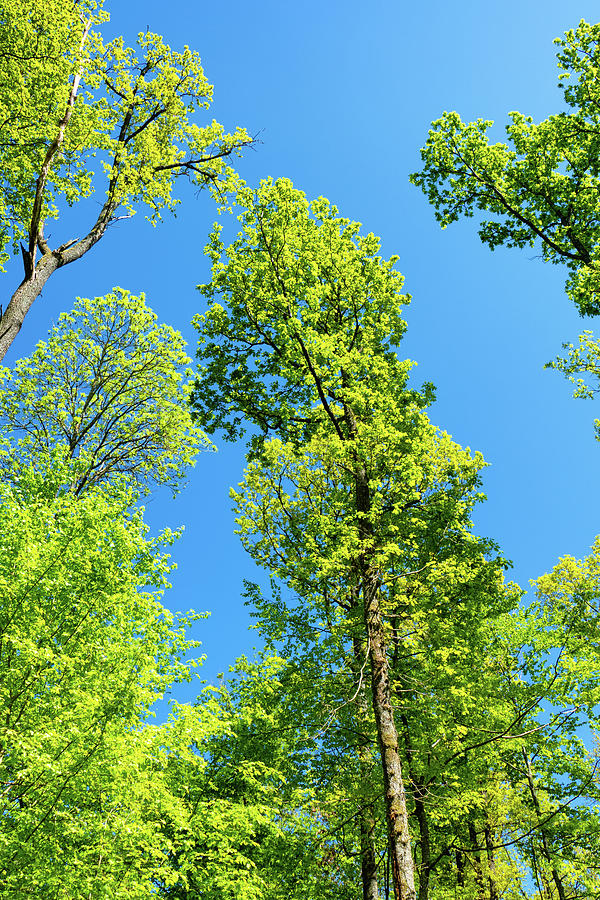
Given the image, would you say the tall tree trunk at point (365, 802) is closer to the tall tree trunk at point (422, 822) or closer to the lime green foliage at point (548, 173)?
the tall tree trunk at point (422, 822)

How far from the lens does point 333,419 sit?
11.6 m

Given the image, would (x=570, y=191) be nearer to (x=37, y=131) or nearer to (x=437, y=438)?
(x=437, y=438)

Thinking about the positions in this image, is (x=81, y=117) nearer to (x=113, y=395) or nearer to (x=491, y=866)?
(x=113, y=395)

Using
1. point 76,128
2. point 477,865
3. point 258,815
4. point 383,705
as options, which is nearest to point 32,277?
point 76,128

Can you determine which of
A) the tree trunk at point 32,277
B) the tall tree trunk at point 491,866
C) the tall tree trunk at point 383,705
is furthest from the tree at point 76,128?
the tall tree trunk at point 491,866

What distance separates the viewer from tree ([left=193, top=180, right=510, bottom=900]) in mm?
10766

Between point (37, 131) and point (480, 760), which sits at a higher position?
point (37, 131)

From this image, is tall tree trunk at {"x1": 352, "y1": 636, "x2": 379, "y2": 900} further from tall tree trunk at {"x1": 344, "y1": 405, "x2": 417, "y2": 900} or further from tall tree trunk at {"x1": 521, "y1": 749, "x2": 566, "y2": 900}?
tall tree trunk at {"x1": 521, "y1": 749, "x2": 566, "y2": 900}

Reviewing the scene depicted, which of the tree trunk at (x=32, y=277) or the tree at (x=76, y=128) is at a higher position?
the tree at (x=76, y=128)

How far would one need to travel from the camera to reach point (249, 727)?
55.8ft

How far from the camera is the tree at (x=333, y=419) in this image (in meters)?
10.8

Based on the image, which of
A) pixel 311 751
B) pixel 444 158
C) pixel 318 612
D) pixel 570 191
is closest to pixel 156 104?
pixel 444 158

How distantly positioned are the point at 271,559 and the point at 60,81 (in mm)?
11394

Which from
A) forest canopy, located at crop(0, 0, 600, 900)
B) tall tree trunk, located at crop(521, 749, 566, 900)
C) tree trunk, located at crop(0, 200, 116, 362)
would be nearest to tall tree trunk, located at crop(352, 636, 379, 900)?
forest canopy, located at crop(0, 0, 600, 900)
